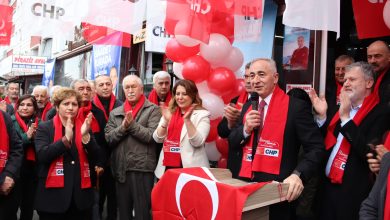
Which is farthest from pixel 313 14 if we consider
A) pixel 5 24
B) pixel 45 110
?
pixel 5 24

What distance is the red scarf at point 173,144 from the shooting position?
12.1 feet

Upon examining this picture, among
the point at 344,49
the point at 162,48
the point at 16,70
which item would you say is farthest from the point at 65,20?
the point at 16,70

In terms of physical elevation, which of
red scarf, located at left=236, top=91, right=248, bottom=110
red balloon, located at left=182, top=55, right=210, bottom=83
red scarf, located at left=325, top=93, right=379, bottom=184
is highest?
red balloon, located at left=182, top=55, right=210, bottom=83

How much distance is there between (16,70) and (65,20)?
1774 cm

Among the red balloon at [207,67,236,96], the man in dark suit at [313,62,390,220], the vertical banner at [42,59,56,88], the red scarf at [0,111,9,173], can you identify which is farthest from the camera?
the vertical banner at [42,59,56,88]

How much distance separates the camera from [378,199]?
2.01 meters

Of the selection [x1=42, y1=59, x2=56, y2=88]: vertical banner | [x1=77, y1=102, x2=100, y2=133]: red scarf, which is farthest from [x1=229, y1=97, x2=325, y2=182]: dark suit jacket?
[x1=42, y1=59, x2=56, y2=88]: vertical banner

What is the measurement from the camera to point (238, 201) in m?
2.04

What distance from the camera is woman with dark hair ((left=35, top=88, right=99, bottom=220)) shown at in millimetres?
3357

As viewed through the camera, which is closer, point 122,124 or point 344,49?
point 122,124

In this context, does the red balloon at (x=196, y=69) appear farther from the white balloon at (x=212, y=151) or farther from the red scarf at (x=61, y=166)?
the red scarf at (x=61, y=166)

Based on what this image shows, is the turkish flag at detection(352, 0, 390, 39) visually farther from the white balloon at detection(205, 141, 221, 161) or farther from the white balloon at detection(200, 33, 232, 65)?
the white balloon at detection(205, 141, 221, 161)

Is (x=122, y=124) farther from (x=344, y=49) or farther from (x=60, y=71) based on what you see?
(x=60, y=71)

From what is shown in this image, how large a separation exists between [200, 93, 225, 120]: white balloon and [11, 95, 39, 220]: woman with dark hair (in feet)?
6.26
